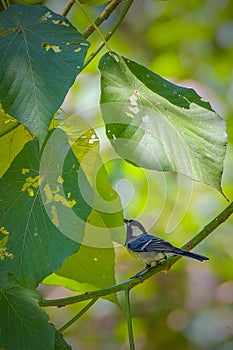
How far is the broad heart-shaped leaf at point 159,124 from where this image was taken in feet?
2.36

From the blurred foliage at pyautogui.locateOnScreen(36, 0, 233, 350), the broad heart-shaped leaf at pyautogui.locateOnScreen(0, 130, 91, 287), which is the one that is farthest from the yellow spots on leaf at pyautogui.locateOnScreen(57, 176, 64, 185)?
the blurred foliage at pyautogui.locateOnScreen(36, 0, 233, 350)

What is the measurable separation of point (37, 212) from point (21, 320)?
114mm

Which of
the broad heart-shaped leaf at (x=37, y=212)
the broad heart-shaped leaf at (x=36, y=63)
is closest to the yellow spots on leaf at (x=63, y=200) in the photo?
A: the broad heart-shaped leaf at (x=37, y=212)

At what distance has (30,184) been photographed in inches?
29.5

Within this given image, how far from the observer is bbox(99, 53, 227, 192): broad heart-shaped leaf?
0.72 m

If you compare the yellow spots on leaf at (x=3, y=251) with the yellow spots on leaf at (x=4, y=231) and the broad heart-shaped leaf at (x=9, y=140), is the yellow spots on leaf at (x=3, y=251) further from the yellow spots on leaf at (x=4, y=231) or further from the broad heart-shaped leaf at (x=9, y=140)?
the broad heart-shaped leaf at (x=9, y=140)

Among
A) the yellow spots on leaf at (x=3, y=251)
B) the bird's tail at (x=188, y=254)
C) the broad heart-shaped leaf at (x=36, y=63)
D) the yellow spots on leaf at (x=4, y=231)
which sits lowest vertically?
the bird's tail at (x=188, y=254)

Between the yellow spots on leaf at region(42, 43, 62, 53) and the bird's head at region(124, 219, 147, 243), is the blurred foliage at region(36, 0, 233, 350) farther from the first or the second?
the yellow spots on leaf at region(42, 43, 62, 53)

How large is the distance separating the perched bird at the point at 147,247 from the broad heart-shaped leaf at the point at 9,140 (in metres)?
0.20

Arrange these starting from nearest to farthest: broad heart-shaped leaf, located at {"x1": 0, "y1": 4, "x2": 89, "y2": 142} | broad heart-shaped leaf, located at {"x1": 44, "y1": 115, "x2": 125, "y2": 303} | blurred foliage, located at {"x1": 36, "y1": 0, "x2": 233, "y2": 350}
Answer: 1. broad heart-shaped leaf, located at {"x1": 0, "y1": 4, "x2": 89, "y2": 142}
2. broad heart-shaped leaf, located at {"x1": 44, "y1": 115, "x2": 125, "y2": 303}
3. blurred foliage, located at {"x1": 36, "y1": 0, "x2": 233, "y2": 350}

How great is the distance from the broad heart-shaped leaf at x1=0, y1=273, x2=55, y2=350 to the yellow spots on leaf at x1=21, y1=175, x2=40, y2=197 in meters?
0.09

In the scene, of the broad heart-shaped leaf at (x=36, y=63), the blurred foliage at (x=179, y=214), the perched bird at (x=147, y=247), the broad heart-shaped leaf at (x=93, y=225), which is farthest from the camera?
the blurred foliage at (x=179, y=214)

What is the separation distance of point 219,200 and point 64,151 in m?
1.40

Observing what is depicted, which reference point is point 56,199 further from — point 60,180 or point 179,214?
point 179,214
